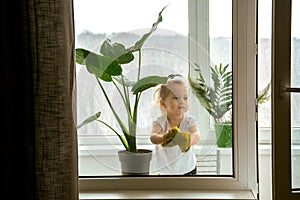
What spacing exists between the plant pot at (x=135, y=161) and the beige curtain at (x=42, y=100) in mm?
469

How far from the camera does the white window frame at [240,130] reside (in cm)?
164

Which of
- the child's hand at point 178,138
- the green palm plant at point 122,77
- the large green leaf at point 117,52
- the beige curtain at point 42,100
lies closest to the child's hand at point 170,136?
the child's hand at point 178,138

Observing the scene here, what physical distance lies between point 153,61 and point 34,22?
0.59 meters

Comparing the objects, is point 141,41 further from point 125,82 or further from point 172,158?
point 172,158

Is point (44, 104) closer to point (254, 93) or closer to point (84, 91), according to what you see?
point (84, 91)

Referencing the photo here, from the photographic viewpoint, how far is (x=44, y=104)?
1.15 meters

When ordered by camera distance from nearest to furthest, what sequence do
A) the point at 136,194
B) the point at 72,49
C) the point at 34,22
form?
the point at 34,22
the point at 72,49
the point at 136,194

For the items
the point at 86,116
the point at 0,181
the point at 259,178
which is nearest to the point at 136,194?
the point at 86,116

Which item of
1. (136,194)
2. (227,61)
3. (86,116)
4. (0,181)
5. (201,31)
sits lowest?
(136,194)

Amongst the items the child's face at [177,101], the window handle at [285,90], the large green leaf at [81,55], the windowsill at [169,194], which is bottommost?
the windowsill at [169,194]

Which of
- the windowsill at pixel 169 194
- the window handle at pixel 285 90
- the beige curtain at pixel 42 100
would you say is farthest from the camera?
the windowsill at pixel 169 194

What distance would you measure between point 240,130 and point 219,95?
138 mm

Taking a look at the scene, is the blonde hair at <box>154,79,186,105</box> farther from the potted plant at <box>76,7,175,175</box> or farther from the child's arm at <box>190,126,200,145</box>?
the child's arm at <box>190,126,200,145</box>

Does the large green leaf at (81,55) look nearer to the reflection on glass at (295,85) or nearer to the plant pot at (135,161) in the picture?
the plant pot at (135,161)
